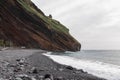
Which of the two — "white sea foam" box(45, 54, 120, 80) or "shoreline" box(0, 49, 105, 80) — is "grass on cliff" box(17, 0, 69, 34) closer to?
"white sea foam" box(45, 54, 120, 80)

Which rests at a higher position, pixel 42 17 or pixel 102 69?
pixel 42 17

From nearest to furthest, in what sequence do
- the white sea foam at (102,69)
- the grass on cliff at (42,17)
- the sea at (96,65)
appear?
the white sea foam at (102,69) < the sea at (96,65) < the grass on cliff at (42,17)

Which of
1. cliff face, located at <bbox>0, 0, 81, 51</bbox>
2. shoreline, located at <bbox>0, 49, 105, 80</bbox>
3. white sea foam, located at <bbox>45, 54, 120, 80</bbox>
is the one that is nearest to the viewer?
shoreline, located at <bbox>0, 49, 105, 80</bbox>

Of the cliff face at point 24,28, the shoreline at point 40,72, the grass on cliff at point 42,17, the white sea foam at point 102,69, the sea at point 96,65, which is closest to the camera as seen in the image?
the shoreline at point 40,72

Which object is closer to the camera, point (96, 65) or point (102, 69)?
point (102, 69)

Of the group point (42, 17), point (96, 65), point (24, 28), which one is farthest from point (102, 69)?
point (42, 17)

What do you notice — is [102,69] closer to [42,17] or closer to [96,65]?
[96,65]

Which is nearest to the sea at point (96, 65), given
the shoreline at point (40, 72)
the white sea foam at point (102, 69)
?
the white sea foam at point (102, 69)

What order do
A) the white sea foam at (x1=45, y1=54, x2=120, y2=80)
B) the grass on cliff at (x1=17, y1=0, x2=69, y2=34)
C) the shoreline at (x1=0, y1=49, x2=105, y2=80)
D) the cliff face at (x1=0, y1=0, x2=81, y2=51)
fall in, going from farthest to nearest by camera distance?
the grass on cliff at (x1=17, y1=0, x2=69, y2=34) < the cliff face at (x1=0, y1=0, x2=81, y2=51) < the white sea foam at (x1=45, y1=54, x2=120, y2=80) < the shoreline at (x1=0, y1=49, x2=105, y2=80)

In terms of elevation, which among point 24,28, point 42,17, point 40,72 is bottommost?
point 40,72

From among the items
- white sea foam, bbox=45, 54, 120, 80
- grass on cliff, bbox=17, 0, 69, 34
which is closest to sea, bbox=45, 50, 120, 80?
white sea foam, bbox=45, 54, 120, 80

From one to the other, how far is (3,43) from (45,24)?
90.7ft

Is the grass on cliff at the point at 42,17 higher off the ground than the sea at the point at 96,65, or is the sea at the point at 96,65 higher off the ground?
the grass on cliff at the point at 42,17

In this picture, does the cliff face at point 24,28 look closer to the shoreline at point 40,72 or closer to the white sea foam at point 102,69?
the white sea foam at point 102,69
